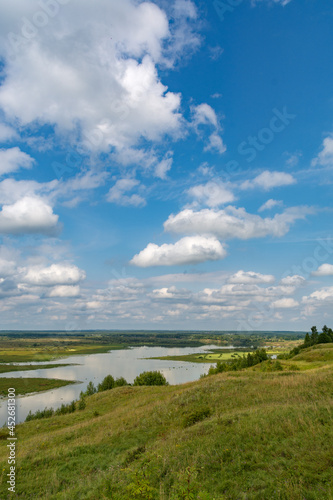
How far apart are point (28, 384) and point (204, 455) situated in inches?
3514

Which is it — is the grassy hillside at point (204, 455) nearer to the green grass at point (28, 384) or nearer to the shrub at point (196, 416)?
the shrub at point (196, 416)

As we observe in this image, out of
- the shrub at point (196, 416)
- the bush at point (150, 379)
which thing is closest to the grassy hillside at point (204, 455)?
the shrub at point (196, 416)

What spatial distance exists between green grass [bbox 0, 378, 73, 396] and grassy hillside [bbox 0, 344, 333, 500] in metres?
66.0

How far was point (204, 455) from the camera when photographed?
38.5 feet

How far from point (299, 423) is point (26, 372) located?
119138 millimetres

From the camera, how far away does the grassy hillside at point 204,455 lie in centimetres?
883

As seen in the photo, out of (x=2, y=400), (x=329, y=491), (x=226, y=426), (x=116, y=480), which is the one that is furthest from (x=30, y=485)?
(x=2, y=400)

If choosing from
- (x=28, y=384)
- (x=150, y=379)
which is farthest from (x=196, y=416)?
(x=28, y=384)

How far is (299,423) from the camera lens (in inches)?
495

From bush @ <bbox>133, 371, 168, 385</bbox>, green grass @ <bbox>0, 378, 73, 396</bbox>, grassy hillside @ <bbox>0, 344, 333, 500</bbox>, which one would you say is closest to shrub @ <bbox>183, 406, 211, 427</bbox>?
grassy hillside @ <bbox>0, 344, 333, 500</bbox>

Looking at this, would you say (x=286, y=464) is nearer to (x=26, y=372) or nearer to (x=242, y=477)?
(x=242, y=477)

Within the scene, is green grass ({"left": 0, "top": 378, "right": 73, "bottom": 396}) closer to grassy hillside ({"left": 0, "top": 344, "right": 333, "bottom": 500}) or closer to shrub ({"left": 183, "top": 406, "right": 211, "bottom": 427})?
grassy hillside ({"left": 0, "top": 344, "right": 333, "bottom": 500})

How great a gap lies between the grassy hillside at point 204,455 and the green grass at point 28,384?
6601cm

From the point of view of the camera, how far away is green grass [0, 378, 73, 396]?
74.7 m
